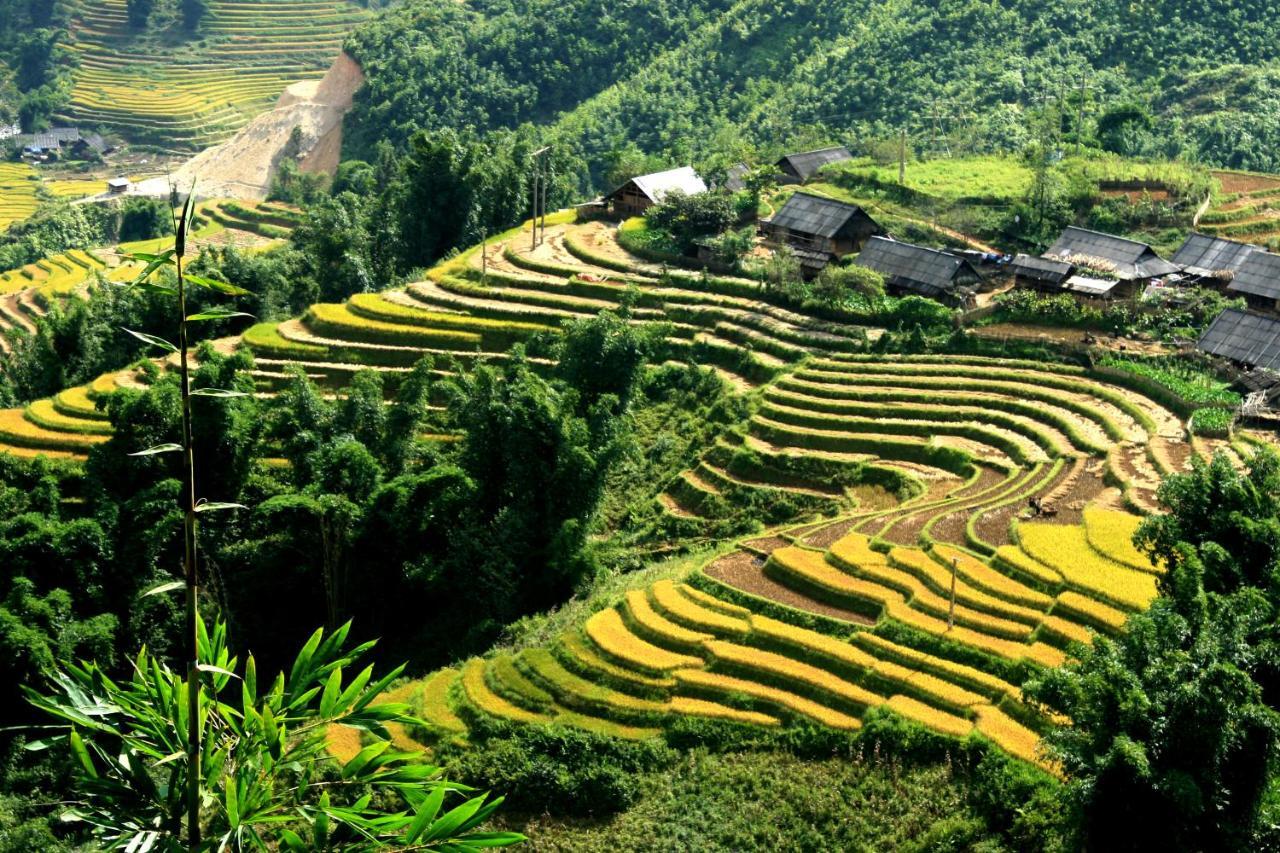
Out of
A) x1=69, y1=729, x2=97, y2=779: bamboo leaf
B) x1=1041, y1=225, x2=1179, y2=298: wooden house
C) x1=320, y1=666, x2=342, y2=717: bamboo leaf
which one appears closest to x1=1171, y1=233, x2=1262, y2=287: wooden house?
x1=1041, y1=225, x2=1179, y2=298: wooden house

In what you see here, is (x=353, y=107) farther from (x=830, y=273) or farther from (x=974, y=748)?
(x=974, y=748)

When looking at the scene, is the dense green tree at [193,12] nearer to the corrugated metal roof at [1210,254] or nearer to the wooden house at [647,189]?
the wooden house at [647,189]

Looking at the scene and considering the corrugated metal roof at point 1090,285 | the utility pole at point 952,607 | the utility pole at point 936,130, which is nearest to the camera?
the utility pole at point 952,607

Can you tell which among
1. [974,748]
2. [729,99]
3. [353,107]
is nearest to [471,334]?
[974,748]

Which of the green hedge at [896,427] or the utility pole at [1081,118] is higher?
the utility pole at [1081,118]

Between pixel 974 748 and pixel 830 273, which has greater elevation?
pixel 830 273

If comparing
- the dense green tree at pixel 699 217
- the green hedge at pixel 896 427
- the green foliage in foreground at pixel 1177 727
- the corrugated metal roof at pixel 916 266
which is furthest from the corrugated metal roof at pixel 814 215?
the green foliage in foreground at pixel 1177 727
